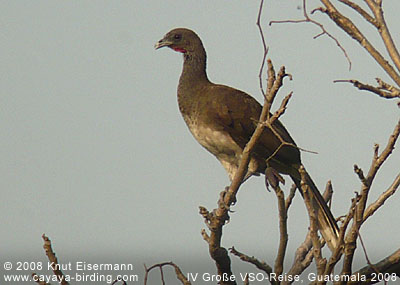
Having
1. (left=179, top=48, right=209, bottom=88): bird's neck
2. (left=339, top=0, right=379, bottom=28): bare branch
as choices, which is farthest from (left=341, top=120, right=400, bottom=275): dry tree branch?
(left=179, top=48, right=209, bottom=88): bird's neck

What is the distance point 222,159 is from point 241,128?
372 mm

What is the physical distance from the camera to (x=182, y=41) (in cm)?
699

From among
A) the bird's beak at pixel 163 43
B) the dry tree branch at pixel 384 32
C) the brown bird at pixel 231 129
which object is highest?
the bird's beak at pixel 163 43

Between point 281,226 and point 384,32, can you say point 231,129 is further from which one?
point 384,32

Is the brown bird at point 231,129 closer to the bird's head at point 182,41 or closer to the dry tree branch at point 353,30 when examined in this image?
the bird's head at point 182,41

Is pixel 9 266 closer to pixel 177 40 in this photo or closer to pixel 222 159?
pixel 222 159

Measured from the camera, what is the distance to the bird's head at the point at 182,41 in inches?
273

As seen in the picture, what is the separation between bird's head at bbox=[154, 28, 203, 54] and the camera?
695 cm

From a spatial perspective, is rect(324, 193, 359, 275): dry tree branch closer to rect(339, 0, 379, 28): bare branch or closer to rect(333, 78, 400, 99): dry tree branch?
rect(333, 78, 400, 99): dry tree branch

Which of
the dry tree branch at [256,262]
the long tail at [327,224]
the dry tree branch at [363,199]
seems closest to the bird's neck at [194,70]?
the long tail at [327,224]

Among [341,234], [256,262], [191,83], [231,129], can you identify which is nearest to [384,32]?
[341,234]

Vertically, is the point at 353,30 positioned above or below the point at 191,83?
below

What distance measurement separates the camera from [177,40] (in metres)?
6.97

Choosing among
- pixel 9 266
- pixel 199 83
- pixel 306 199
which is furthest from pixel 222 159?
pixel 306 199
